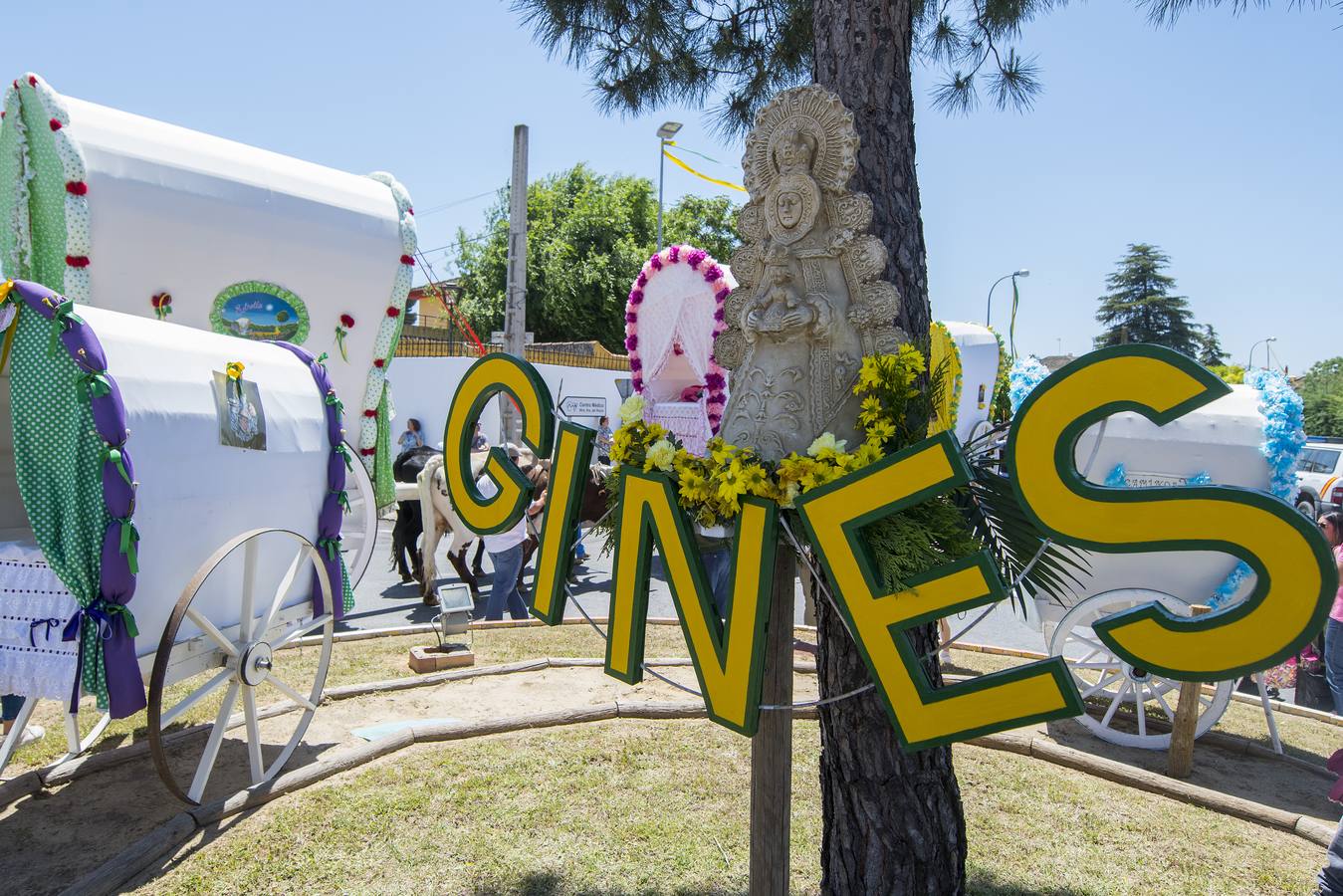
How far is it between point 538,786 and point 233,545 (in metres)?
1.90

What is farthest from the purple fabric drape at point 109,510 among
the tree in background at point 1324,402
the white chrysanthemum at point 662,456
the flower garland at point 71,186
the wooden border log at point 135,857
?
the tree in background at point 1324,402

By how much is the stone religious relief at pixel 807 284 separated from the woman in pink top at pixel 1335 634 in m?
4.41

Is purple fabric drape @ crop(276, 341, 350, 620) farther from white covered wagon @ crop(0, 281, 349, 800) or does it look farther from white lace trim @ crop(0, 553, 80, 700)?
white lace trim @ crop(0, 553, 80, 700)

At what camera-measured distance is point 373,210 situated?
6898 mm

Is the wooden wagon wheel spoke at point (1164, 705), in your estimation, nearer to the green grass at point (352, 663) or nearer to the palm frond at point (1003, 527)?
the green grass at point (352, 663)

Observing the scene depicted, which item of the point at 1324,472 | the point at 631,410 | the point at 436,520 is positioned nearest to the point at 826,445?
the point at 631,410

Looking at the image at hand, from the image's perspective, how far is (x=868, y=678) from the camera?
9.77 ft

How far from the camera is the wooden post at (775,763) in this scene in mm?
2861

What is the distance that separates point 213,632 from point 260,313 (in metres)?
3.37

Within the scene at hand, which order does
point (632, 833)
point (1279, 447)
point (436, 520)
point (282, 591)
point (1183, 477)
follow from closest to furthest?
point (632, 833) → point (282, 591) → point (1279, 447) → point (1183, 477) → point (436, 520)

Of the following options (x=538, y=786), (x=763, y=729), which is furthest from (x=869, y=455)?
(x=538, y=786)

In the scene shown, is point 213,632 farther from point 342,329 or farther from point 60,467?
point 342,329

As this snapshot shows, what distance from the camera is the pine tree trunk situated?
9.61 feet

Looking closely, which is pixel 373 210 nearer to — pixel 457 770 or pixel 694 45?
pixel 694 45
